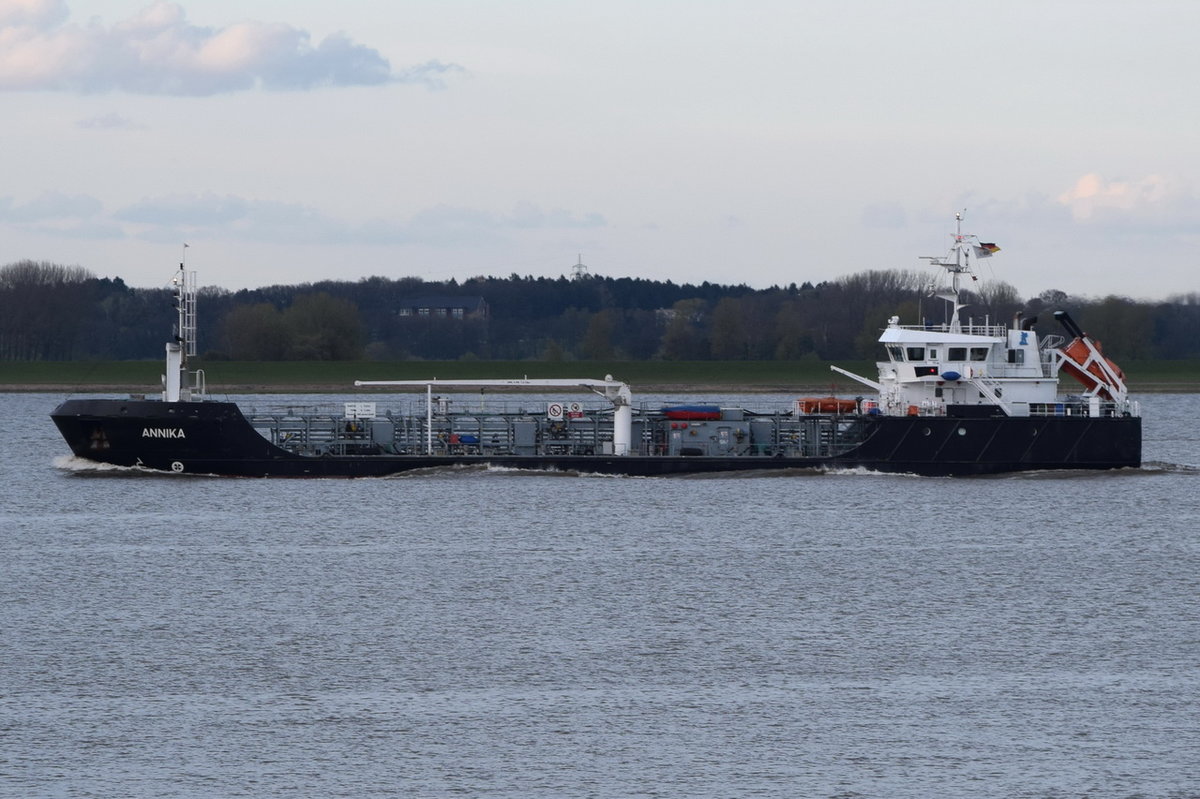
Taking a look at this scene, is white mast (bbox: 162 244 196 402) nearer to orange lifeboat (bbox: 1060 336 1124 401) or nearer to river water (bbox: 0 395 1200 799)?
river water (bbox: 0 395 1200 799)

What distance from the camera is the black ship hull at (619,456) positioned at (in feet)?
181

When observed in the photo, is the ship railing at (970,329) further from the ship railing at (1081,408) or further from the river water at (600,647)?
the river water at (600,647)

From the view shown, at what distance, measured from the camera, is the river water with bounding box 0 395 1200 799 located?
22.6 meters

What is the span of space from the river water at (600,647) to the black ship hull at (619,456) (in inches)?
139

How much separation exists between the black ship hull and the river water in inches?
139

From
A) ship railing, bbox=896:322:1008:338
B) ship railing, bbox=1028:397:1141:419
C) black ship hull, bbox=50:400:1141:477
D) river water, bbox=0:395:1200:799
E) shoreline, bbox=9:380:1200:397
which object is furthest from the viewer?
shoreline, bbox=9:380:1200:397

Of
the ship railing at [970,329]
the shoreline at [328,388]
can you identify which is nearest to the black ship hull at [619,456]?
the ship railing at [970,329]

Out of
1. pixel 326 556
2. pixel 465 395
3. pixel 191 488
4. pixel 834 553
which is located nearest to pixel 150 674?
pixel 326 556

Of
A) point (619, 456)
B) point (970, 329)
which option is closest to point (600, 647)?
point (619, 456)

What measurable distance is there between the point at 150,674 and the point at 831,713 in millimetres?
11406

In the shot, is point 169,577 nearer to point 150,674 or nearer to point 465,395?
point 150,674

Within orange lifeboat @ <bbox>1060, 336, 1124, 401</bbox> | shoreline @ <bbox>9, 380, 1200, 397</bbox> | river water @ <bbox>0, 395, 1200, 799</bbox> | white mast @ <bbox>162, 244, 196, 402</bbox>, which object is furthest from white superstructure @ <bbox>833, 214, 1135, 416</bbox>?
shoreline @ <bbox>9, 380, 1200, 397</bbox>

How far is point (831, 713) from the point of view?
83.1 feet

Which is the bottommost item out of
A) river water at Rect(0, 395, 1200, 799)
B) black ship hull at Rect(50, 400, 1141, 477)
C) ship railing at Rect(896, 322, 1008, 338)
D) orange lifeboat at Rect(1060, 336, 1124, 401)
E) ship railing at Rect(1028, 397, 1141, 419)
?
river water at Rect(0, 395, 1200, 799)
